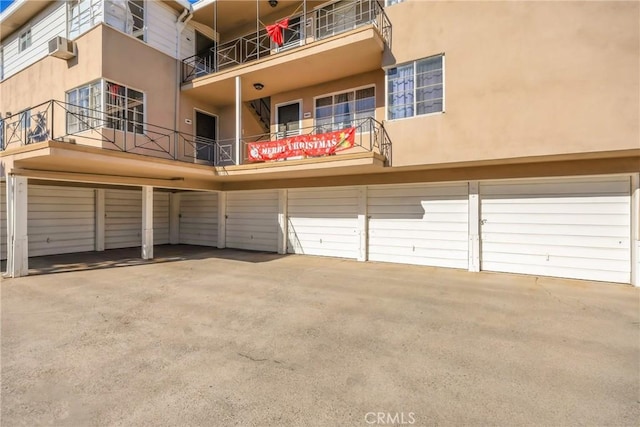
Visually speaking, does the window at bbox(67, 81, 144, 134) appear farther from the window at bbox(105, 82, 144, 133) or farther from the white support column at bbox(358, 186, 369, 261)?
the white support column at bbox(358, 186, 369, 261)

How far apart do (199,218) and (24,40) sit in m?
10.3

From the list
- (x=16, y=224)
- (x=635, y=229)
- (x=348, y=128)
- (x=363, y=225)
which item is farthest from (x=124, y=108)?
(x=635, y=229)

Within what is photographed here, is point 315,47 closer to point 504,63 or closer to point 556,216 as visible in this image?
point 504,63

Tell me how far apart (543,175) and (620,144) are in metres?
1.62

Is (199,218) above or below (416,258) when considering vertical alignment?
above

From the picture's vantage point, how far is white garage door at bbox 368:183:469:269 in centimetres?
934

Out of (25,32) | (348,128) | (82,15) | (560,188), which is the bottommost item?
(560,188)

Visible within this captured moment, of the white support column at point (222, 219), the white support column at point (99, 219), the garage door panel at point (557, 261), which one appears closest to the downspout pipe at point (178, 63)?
the white support column at point (222, 219)

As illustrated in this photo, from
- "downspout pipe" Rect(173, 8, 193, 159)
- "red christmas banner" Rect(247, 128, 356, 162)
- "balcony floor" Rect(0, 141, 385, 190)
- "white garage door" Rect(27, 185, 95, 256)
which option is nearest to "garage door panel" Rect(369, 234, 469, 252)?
"balcony floor" Rect(0, 141, 385, 190)

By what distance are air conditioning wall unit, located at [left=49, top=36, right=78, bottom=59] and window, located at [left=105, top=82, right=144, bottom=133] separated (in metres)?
2.14

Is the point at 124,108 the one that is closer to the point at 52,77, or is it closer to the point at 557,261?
the point at 52,77

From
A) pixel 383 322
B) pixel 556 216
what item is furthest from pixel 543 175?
pixel 383 322

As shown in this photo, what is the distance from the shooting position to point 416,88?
28.7 feet

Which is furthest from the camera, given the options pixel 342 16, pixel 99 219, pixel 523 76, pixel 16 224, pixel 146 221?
pixel 99 219
